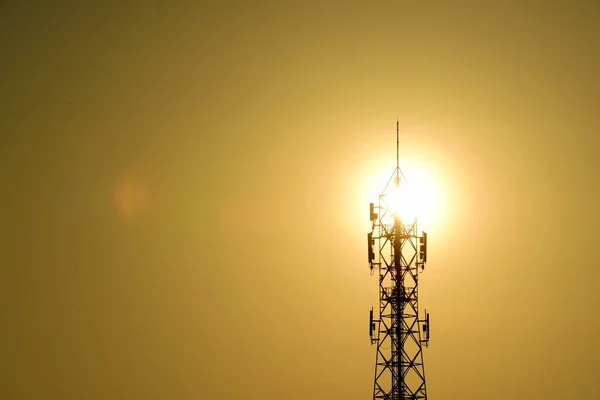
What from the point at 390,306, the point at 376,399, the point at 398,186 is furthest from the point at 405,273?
the point at 376,399

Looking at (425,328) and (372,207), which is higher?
→ (372,207)

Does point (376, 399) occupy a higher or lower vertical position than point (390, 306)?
lower

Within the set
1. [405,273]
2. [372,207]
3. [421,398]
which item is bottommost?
[421,398]

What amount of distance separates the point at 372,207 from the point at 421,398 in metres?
15.1

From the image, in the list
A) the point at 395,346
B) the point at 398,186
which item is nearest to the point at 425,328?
the point at 395,346

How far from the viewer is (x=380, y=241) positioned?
59062 millimetres

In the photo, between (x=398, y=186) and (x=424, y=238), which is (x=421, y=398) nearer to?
(x=424, y=238)

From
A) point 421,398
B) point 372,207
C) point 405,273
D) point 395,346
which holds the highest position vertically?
point 372,207

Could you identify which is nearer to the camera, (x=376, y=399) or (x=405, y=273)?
(x=405, y=273)

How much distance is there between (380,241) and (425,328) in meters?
7.47

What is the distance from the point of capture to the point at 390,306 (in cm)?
5894

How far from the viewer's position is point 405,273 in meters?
58.2

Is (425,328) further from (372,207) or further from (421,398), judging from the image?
(372,207)

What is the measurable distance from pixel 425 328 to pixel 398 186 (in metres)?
11.1
